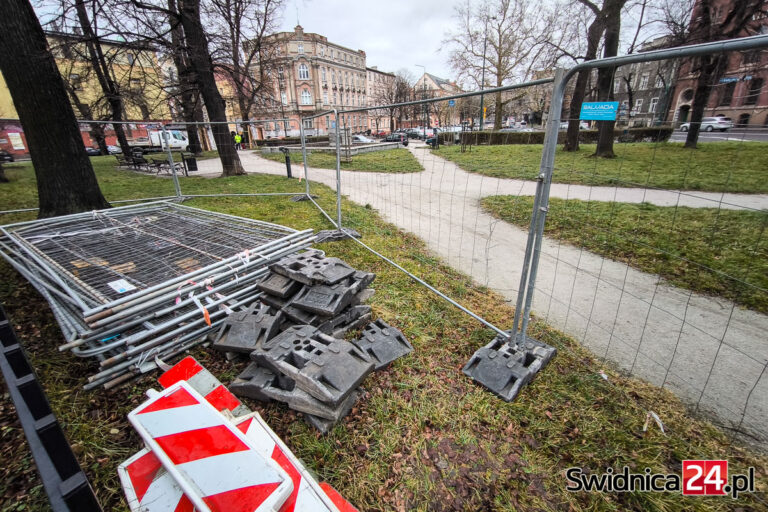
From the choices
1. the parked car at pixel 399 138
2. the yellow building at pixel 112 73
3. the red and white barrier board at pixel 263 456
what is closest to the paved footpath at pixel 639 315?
the red and white barrier board at pixel 263 456

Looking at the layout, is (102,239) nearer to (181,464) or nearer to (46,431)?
(181,464)

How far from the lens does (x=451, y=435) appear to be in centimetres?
228

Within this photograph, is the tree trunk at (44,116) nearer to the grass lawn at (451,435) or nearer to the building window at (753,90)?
the grass lawn at (451,435)

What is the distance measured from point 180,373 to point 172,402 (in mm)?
683

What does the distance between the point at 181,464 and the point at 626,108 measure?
3368 millimetres

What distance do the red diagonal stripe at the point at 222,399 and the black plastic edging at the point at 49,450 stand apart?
135 centimetres

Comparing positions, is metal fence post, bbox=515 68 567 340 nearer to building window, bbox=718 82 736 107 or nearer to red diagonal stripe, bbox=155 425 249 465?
building window, bbox=718 82 736 107

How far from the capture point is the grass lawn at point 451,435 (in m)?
1.91

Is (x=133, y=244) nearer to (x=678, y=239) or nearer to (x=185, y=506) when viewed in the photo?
(x=185, y=506)

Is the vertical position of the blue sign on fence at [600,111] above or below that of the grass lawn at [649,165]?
above

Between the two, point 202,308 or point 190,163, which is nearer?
point 202,308

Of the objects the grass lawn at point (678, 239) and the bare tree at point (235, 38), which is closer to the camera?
the grass lawn at point (678, 239)

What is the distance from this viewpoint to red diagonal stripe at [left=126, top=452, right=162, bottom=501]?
1674mm
